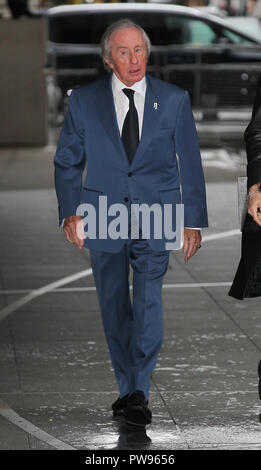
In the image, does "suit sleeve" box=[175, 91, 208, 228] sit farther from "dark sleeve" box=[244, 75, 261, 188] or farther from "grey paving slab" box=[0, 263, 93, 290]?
"grey paving slab" box=[0, 263, 93, 290]

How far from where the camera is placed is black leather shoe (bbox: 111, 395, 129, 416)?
6.33 m

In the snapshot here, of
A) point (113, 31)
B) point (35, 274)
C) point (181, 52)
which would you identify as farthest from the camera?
point (181, 52)

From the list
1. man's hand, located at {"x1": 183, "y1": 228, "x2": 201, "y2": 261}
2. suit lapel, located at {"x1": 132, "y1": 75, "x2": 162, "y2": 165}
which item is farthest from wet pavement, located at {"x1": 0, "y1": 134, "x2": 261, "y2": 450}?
suit lapel, located at {"x1": 132, "y1": 75, "x2": 162, "y2": 165}

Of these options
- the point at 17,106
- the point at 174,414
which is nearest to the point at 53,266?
the point at 174,414

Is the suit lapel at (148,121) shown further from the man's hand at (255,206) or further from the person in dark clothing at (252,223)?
the man's hand at (255,206)

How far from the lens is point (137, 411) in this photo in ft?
20.1

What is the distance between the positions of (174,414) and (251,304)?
286 cm

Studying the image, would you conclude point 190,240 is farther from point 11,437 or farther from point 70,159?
point 11,437

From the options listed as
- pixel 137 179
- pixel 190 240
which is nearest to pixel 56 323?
pixel 190 240

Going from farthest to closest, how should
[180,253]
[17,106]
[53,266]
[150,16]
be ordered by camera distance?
[150,16] < [17,106] < [180,253] < [53,266]

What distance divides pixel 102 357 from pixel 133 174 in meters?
1.92

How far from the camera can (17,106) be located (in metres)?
21.1

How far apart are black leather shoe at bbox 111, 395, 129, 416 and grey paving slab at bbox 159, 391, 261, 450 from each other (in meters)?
0.27

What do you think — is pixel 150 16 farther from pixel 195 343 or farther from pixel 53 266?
pixel 195 343
